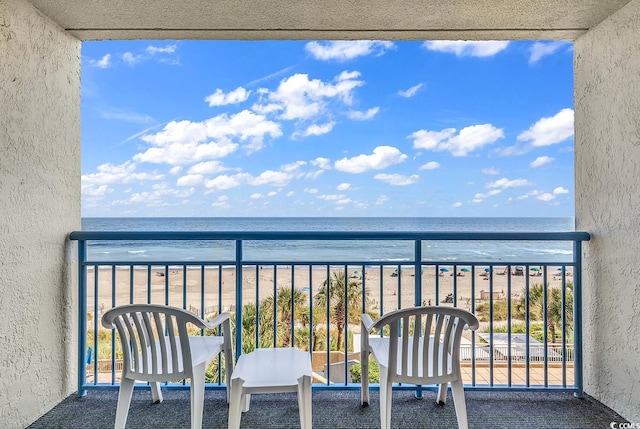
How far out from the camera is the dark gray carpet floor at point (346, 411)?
2326mm

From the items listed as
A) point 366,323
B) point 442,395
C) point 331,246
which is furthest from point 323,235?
point 331,246

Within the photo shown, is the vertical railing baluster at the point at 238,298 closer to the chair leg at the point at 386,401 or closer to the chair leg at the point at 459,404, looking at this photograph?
the chair leg at the point at 386,401

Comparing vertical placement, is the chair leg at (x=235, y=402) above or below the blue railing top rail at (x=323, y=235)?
below

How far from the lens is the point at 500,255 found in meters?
17.8

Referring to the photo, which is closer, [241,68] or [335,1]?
[335,1]

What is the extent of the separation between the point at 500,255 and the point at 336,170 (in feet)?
33.4

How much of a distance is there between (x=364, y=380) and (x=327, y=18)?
2.27 m

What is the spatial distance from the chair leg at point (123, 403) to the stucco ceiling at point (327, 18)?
2.11m

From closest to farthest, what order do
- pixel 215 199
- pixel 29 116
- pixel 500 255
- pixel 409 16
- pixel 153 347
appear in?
1. pixel 153 347
2. pixel 29 116
3. pixel 409 16
4. pixel 500 255
5. pixel 215 199

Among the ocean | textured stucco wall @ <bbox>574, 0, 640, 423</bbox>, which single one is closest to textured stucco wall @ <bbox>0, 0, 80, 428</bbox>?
textured stucco wall @ <bbox>574, 0, 640, 423</bbox>

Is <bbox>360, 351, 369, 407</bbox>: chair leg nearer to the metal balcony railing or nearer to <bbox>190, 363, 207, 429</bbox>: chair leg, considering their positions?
the metal balcony railing

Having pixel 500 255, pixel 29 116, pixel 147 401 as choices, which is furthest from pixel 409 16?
pixel 500 255

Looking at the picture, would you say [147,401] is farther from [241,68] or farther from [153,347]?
[241,68]

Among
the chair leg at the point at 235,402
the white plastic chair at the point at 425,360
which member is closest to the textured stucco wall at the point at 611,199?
the white plastic chair at the point at 425,360
